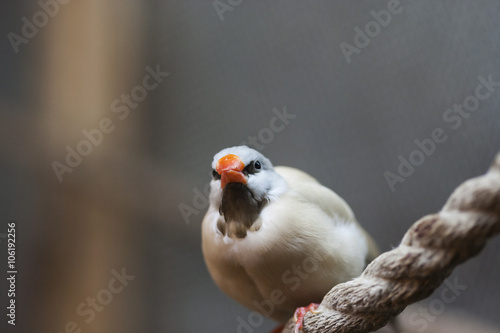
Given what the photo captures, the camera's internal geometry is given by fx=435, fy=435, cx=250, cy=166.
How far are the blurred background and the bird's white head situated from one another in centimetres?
52

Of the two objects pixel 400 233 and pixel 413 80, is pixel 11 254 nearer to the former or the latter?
pixel 400 233

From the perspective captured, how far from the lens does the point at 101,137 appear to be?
1.53 m
